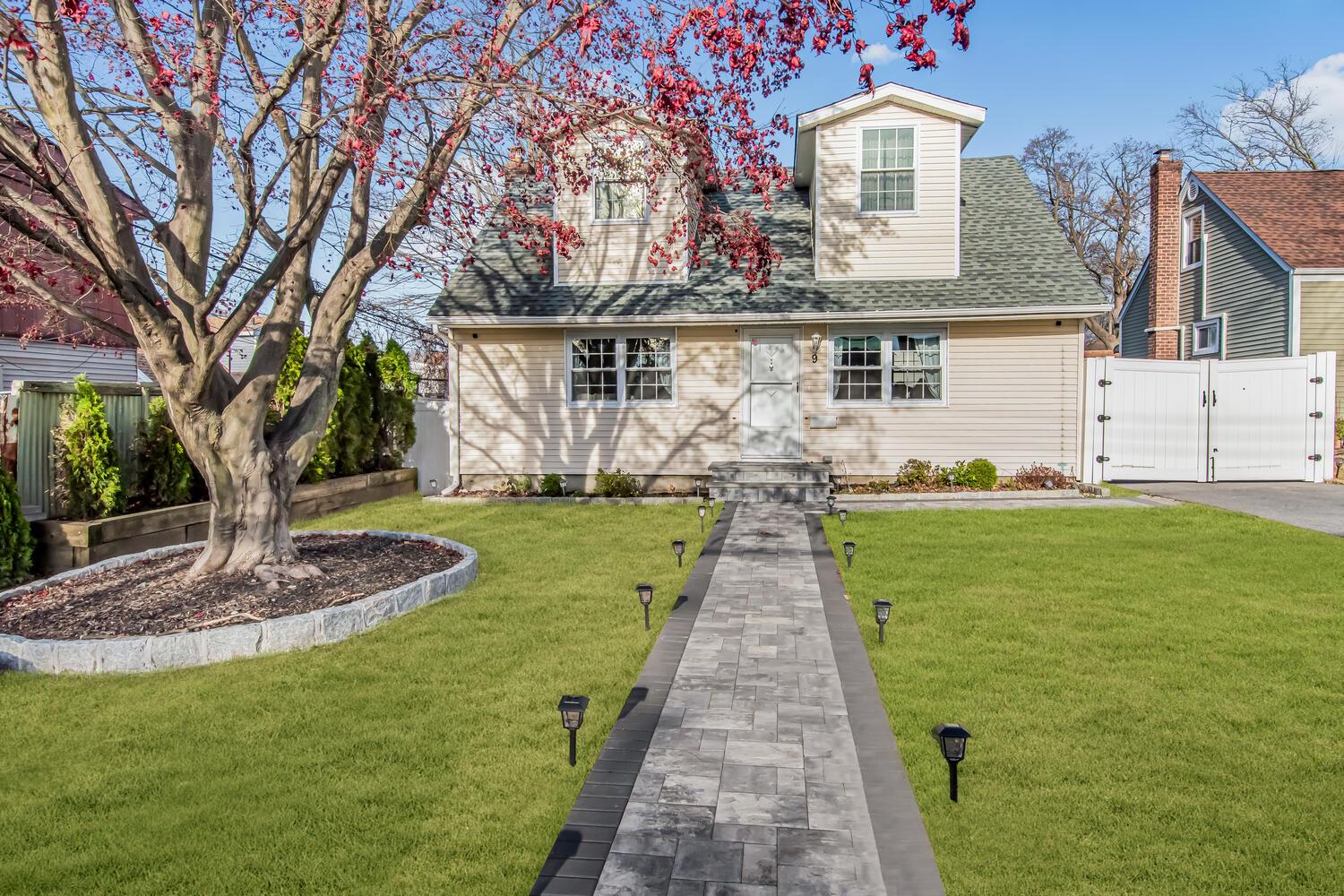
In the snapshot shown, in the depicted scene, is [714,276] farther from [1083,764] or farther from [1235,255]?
[1235,255]

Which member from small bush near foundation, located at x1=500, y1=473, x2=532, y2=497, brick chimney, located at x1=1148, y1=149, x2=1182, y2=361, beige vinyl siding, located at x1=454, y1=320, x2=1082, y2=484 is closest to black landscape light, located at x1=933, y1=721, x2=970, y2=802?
beige vinyl siding, located at x1=454, y1=320, x2=1082, y2=484

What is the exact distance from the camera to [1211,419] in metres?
14.2

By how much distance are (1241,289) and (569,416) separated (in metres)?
16.1

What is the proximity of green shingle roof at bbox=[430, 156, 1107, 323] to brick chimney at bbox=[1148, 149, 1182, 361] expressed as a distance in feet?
21.3

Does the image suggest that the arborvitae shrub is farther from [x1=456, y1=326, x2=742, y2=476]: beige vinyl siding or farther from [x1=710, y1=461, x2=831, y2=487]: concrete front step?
[x1=710, y1=461, x2=831, y2=487]: concrete front step

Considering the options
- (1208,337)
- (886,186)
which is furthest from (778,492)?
(1208,337)

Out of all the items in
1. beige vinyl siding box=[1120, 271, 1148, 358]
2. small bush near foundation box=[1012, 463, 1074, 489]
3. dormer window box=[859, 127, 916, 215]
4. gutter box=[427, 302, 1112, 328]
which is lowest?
small bush near foundation box=[1012, 463, 1074, 489]

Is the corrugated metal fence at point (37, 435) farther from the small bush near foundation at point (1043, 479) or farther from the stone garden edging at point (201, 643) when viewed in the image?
the small bush near foundation at point (1043, 479)

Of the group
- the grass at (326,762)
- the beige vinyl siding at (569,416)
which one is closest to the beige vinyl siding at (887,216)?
the beige vinyl siding at (569,416)

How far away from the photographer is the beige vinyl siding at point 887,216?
1326cm

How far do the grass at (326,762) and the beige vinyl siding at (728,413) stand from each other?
24.6ft

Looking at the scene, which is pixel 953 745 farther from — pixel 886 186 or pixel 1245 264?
pixel 1245 264

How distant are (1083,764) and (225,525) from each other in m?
6.51

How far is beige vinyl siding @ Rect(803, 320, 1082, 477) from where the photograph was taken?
12883 mm
